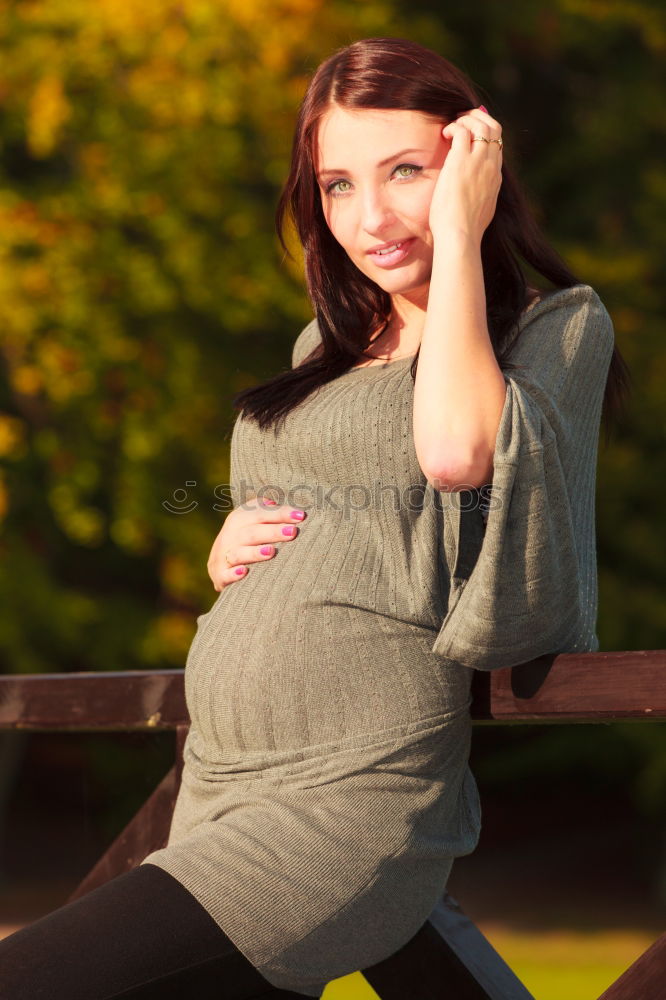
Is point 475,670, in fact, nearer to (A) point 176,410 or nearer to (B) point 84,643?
(A) point 176,410

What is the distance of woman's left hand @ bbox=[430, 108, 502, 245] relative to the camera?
187 cm

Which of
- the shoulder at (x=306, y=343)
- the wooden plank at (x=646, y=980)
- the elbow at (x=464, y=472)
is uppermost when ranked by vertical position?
the elbow at (x=464, y=472)

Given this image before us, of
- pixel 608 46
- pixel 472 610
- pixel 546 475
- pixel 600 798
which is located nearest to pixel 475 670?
pixel 472 610

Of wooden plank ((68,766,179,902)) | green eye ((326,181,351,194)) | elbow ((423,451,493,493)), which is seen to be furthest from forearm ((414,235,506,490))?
wooden plank ((68,766,179,902))

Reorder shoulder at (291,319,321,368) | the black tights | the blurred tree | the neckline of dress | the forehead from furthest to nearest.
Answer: the blurred tree < shoulder at (291,319,321,368) < the neckline of dress < the forehead < the black tights

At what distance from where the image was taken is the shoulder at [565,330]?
74.4 inches

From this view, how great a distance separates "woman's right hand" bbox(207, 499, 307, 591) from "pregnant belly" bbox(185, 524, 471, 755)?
9 cm

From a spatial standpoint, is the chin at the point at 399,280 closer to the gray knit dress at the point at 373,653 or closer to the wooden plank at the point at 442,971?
the gray knit dress at the point at 373,653

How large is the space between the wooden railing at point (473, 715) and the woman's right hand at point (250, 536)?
0.35 meters

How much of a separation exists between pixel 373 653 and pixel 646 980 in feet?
1.73

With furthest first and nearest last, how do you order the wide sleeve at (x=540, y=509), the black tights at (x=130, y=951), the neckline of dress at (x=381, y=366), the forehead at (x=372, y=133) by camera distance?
1. the neckline of dress at (x=381, y=366)
2. the forehead at (x=372, y=133)
3. the wide sleeve at (x=540, y=509)
4. the black tights at (x=130, y=951)

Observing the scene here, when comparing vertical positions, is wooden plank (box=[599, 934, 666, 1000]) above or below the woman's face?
below

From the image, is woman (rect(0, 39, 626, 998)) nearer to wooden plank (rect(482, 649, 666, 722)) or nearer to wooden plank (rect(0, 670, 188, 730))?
wooden plank (rect(482, 649, 666, 722))

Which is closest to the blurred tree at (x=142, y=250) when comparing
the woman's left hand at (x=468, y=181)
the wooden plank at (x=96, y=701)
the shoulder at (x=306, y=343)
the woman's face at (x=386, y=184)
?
the wooden plank at (x=96, y=701)
